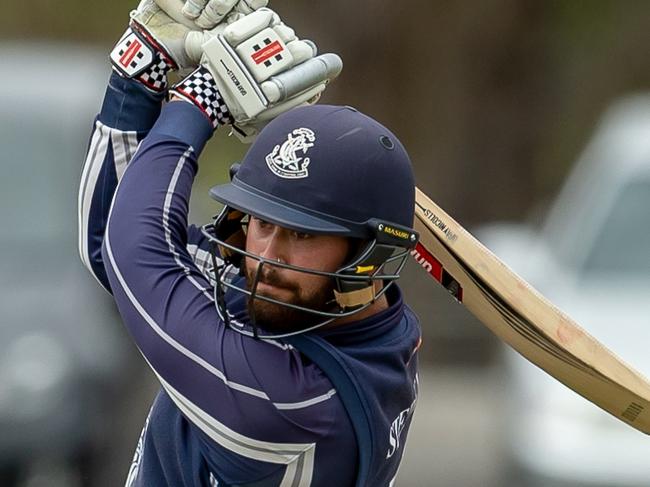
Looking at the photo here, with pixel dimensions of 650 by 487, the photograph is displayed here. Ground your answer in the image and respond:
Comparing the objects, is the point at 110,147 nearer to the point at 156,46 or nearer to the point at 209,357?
the point at 156,46

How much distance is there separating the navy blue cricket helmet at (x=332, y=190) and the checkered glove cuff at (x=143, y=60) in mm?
297

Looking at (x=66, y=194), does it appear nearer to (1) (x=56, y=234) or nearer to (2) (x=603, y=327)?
(1) (x=56, y=234)

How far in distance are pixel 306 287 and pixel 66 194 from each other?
3282 mm

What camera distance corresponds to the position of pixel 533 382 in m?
5.30

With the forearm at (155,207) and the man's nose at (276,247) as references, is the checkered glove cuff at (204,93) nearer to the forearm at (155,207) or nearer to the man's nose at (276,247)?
the forearm at (155,207)

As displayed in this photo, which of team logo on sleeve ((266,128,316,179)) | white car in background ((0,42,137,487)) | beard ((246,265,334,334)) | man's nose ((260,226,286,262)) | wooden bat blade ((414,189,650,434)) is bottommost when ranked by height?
white car in background ((0,42,137,487))

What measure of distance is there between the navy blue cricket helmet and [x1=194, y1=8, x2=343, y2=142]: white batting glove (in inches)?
4.7

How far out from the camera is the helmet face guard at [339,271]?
2.14 m

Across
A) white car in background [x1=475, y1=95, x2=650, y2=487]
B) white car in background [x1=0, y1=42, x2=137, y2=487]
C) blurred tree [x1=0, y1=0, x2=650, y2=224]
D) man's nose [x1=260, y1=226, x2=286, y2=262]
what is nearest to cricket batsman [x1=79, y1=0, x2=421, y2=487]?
man's nose [x1=260, y1=226, x2=286, y2=262]

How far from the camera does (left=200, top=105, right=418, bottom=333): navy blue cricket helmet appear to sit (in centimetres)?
215

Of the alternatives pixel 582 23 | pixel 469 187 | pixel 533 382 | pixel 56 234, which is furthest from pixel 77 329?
pixel 582 23

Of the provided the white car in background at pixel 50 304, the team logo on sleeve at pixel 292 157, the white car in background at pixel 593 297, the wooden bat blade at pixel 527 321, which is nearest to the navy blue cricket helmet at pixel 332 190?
the team logo on sleeve at pixel 292 157

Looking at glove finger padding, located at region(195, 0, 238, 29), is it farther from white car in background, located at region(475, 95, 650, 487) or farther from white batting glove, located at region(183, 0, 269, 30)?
white car in background, located at region(475, 95, 650, 487)

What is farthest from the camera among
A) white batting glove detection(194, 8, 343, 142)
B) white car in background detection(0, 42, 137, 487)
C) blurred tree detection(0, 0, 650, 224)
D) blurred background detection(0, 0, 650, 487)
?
blurred tree detection(0, 0, 650, 224)
